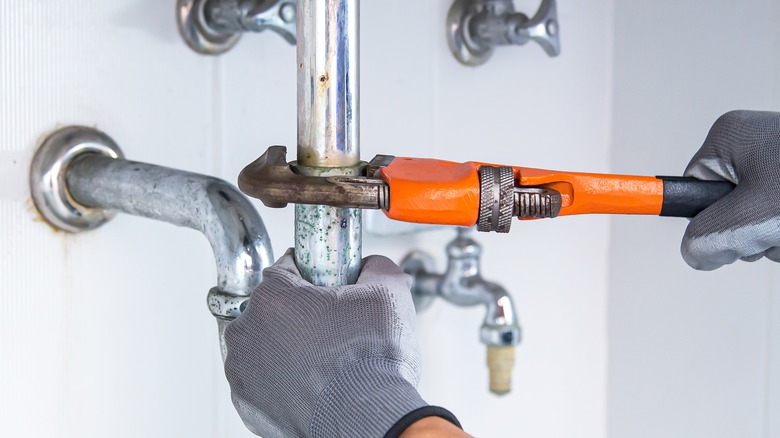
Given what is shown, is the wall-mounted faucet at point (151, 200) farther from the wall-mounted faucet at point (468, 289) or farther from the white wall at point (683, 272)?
the white wall at point (683, 272)

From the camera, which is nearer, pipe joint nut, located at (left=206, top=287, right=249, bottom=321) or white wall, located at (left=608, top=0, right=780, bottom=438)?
pipe joint nut, located at (left=206, top=287, right=249, bottom=321)

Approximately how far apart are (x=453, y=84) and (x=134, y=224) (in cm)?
34

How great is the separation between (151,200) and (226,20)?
16 cm

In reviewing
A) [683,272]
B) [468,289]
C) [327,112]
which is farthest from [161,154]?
[683,272]

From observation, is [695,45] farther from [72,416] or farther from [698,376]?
[72,416]

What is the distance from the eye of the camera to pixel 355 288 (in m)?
0.43

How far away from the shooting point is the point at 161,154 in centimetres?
58

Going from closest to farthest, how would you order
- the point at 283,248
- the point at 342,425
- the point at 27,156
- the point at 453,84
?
the point at 342,425 < the point at 27,156 < the point at 283,248 < the point at 453,84

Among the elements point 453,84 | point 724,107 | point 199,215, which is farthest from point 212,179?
point 724,107

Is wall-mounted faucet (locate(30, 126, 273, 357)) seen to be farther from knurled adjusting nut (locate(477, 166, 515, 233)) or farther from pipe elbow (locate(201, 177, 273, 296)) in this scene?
knurled adjusting nut (locate(477, 166, 515, 233))

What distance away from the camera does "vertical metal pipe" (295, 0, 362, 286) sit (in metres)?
0.41

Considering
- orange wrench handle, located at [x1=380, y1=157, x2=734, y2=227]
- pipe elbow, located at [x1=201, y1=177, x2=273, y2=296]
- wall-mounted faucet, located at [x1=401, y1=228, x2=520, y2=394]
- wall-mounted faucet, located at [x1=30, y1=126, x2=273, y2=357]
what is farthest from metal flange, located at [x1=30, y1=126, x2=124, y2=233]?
wall-mounted faucet, located at [x1=401, y1=228, x2=520, y2=394]

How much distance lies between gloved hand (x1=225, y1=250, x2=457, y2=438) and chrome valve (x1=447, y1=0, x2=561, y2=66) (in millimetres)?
389

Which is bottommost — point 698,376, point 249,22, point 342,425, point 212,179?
point 698,376
